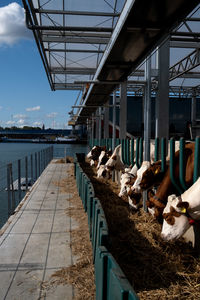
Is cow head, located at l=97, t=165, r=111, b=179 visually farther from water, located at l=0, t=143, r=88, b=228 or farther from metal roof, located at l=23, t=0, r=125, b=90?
metal roof, located at l=23, t=0, r=125, b=90

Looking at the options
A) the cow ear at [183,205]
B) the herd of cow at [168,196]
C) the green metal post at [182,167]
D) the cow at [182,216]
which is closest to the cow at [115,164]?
the herd of cow at [168,196]

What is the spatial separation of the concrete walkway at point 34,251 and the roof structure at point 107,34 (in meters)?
3.87

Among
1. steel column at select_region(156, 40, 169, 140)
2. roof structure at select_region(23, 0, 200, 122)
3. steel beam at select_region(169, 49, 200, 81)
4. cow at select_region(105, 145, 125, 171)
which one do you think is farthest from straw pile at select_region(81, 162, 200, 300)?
steel beam at select_region(169, 49, 200, 81)

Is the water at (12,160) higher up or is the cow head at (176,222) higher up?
the cow head at (176,222)

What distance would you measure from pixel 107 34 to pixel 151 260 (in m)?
8.08

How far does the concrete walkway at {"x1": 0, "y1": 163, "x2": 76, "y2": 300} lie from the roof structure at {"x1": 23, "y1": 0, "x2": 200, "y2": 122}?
3.87 m

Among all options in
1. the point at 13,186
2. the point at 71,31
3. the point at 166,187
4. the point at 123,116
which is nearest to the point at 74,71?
the point at 123,116

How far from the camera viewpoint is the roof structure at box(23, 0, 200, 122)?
13.3 feet

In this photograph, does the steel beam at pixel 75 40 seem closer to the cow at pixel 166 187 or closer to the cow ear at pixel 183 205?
the cow at pixel 166 187

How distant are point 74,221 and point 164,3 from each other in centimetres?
520

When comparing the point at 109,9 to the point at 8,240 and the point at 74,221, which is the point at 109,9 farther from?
the point at 8,240

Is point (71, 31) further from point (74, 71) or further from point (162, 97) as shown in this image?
point (74, 71)

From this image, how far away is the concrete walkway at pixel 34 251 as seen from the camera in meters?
3.87

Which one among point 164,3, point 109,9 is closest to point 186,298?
point 164,3
